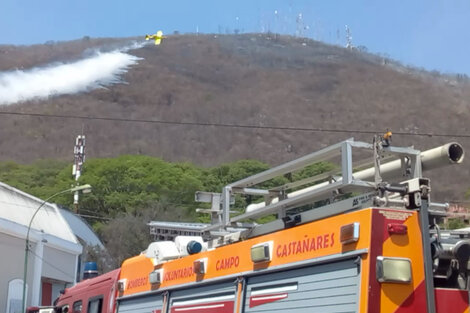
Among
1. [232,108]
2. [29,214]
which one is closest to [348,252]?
[29,214]

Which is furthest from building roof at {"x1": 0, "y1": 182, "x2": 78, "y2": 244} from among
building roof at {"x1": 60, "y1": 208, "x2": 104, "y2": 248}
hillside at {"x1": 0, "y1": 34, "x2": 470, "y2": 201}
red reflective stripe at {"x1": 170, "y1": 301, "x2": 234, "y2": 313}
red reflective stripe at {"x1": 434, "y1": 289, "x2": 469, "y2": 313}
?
hillside at {"x1": 0, "y1": 34, "x2": 470, "y2": 201}

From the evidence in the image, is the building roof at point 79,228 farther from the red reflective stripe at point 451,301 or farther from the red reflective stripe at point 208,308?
the red reflective stripe at point 451,301

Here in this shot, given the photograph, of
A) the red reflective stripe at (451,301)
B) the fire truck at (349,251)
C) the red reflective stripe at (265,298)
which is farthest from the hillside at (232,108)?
the red reflective stripe at (451,301)

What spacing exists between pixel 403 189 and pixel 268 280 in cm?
126

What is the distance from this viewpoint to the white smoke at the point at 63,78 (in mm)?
169500

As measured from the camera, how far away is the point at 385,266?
4301 millimetres

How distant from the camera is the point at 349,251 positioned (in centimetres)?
448

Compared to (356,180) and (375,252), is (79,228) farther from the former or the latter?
(375,252)

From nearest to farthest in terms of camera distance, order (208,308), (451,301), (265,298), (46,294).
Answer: (451,301) < (265,298) < (208,308) < (46,294)

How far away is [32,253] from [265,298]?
26.9 meters

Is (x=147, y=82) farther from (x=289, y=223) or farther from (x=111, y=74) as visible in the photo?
(x=289, y=223)

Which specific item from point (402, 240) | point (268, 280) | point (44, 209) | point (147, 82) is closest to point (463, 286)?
point (402, 240)

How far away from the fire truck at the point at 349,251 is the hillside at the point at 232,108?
114m

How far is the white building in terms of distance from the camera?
29.0 m
